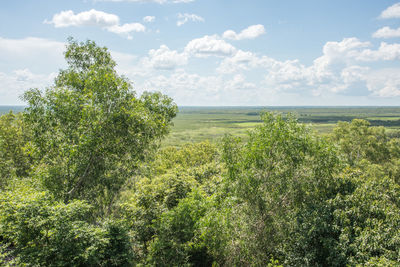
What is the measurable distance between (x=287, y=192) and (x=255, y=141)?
12.7ft

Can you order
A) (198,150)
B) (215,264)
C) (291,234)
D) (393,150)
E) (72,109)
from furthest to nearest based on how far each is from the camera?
1. (198,150)
2. (393,150)
3. (215,264)
4. (72,109)
5. (291,234)

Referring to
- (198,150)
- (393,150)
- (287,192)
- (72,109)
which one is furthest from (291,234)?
(393,150)

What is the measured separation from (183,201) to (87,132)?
380 inches

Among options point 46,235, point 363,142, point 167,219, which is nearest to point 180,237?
point 167,219

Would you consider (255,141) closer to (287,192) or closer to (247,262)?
(287,192)

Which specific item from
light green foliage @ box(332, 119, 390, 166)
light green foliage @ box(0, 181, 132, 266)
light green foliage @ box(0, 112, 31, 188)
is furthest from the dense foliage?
light green foliage @ box(332, 119, 390, 166)

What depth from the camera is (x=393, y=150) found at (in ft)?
151

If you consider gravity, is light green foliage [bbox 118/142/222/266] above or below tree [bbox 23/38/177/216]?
below

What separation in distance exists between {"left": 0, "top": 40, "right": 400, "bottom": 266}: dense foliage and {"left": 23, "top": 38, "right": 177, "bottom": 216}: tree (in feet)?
0.24

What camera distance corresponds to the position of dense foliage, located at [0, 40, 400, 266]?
12156mm

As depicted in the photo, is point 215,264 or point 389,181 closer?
point 389,181

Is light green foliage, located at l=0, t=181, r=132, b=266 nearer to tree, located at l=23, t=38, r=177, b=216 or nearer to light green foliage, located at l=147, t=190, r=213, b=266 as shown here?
tree, located at l=23, t=38, r=177, b=216

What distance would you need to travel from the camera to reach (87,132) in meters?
15.6

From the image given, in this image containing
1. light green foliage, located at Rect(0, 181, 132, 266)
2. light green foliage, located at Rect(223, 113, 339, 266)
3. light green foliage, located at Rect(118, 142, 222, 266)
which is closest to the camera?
light green foliage, located at Rect(0, 181, 132, 266)
